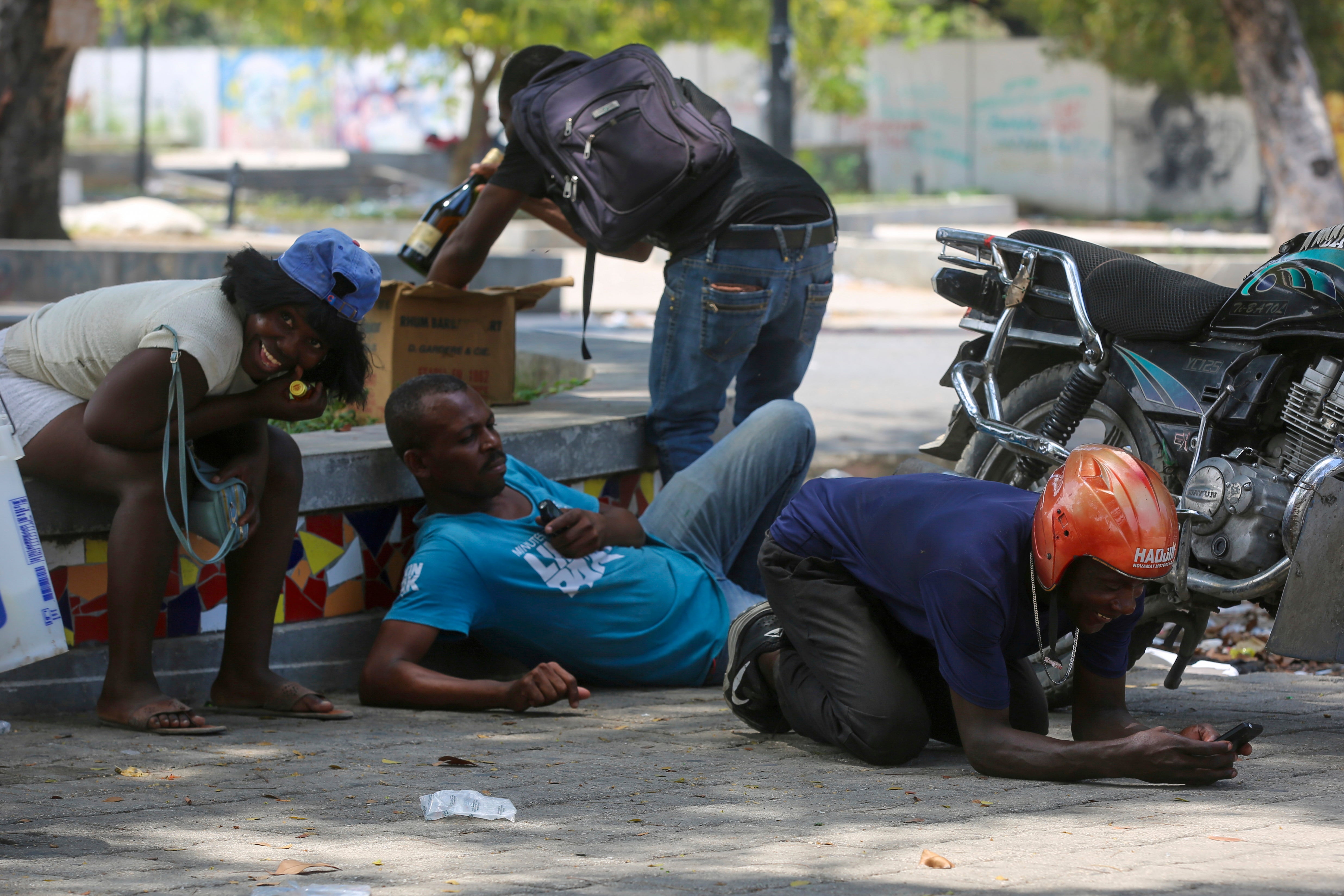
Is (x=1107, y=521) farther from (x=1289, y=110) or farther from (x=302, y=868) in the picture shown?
(x=1289, y=110)

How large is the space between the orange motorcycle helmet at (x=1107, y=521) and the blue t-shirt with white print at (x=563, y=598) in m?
1.70

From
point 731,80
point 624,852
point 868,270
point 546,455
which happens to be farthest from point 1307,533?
point 731,80

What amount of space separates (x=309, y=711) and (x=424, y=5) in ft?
56.5

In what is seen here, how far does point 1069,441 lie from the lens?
4.52 meters

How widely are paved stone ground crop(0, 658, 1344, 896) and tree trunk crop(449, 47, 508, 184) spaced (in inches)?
695

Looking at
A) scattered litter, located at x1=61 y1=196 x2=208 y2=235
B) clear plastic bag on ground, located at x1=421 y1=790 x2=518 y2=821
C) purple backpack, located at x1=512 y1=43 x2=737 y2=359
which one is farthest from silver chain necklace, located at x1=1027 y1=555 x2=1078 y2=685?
scattered litter, located at x1=61 y1=196 x2=208 y2=235

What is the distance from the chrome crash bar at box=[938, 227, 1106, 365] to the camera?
14.1 ft

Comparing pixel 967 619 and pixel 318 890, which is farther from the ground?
pixel 967 619

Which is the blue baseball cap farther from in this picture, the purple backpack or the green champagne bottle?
the green champagne bottle

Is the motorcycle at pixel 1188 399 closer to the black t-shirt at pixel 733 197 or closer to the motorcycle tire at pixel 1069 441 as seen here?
the motorcycle tire at pixel 1069 441

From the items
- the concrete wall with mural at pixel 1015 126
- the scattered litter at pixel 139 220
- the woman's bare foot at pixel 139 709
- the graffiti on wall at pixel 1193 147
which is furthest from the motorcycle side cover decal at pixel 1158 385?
the graffiti on wall at pixel 1193 147

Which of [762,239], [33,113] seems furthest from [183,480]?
[33,113]

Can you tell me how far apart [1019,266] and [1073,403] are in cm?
50

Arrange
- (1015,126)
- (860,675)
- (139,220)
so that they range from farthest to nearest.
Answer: (1015,126) → (139,220) → (860,675)
